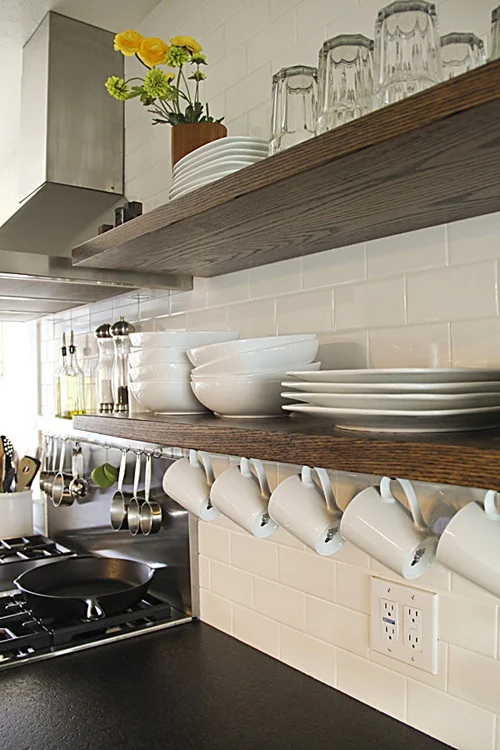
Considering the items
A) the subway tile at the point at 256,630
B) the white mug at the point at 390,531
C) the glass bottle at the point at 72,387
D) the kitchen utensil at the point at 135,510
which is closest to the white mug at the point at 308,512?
the white mug at the point at 390,531

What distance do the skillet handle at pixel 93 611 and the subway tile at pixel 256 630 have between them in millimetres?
333

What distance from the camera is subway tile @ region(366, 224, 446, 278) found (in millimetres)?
1097

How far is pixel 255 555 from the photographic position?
1.51 m

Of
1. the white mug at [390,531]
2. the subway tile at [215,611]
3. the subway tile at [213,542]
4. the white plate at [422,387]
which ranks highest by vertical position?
the white plate at [422,387]

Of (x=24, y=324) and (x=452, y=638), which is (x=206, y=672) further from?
(x=24, y=324)

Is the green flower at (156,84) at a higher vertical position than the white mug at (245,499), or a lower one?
higher

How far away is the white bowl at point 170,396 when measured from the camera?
1.29m

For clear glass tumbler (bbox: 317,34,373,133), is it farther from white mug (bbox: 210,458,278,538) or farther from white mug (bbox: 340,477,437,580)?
white mug (bbox: 210,458,278,538)

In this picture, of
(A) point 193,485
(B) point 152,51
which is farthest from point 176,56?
(A) point 193,485

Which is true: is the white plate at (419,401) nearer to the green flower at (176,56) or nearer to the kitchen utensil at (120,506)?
the green flower at (176,56)

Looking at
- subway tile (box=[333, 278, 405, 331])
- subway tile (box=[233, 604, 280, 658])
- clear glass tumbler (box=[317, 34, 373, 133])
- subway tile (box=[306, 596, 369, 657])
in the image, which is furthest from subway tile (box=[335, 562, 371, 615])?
clear glass tumbler (box=[317, 34, 373, 133])

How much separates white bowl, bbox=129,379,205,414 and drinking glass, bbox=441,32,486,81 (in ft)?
2.27

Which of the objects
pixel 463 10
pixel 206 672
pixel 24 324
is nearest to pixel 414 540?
pixel 206 672

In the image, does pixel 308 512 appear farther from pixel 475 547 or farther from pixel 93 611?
pixel 93 611
